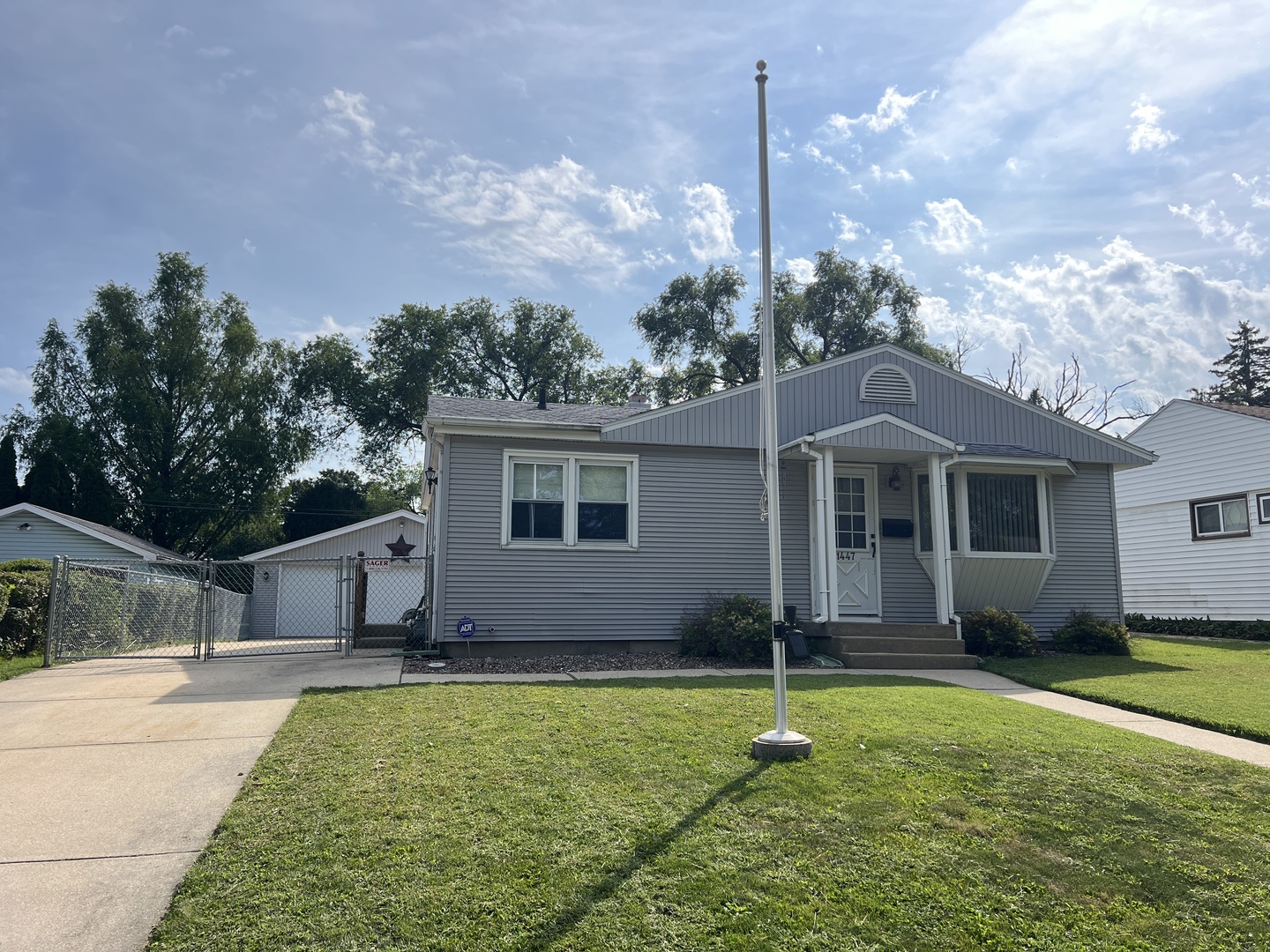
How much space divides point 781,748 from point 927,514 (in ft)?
27.0

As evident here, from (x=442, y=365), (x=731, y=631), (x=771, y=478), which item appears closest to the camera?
(x=771, y=478)

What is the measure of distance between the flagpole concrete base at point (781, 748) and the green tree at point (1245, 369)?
44329mm

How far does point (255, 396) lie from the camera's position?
34.0 meters

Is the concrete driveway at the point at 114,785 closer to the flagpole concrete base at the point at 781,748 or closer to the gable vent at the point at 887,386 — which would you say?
the flagpole concrete base at the point at 781,748

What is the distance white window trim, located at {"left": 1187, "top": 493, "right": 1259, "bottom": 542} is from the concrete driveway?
54.6 ft

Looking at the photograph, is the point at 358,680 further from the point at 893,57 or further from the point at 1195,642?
the point at 1195,642

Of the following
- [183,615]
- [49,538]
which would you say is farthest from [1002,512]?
[49,538]

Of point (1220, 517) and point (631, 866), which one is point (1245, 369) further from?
point (631, 866)

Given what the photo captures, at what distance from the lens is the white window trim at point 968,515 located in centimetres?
1194

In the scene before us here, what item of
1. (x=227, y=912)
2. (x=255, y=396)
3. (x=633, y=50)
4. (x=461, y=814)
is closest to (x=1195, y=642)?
(x=633, y=50)

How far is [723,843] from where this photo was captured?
3.76 metres

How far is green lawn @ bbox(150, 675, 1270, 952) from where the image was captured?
3.06 metres

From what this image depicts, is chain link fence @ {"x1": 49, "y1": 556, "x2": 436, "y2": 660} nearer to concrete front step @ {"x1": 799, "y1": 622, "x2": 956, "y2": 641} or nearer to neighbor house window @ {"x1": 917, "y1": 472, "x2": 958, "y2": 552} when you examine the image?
concrete front step @ {"x1": 799, "y1": 622, "x2": 956, "y2": 641}

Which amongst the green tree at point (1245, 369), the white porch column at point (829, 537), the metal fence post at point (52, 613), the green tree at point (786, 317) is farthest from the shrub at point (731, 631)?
the green tree at point (1245, 369)
